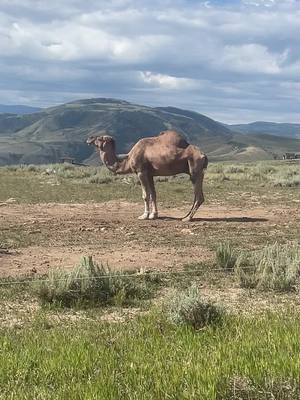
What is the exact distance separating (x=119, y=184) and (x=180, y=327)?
2078 cm

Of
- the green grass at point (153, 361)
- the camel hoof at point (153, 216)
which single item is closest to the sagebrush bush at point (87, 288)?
the green grass at point (153, 361)

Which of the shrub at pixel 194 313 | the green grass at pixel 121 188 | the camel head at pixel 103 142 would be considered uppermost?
the camel head at pixel 103 142

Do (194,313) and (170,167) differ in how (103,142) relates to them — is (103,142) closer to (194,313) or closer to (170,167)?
(170,167)

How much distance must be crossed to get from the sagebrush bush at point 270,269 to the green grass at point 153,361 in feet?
8.08

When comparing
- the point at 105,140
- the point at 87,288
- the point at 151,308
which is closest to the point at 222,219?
the point at 105,140

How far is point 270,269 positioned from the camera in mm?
9391

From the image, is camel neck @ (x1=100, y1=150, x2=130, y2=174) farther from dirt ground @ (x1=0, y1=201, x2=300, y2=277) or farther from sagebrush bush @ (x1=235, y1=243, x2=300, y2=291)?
sagebrush bush @ (x1=235, y1=243, x2=300, y2=291)

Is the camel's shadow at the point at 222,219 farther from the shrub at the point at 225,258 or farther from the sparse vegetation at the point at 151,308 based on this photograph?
the shrub at the point at 225,258

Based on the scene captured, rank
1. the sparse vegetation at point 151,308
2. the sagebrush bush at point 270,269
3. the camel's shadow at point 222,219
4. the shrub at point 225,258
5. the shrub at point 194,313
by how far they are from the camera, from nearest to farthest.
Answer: the sparse vegetation at point 151,308 < the shrub at point 194,313 < the sagebrush bush at point 270,269 < the shrub at point 225,258 < the camel's shadow at point 222,219

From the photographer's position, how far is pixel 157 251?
37.9 feet

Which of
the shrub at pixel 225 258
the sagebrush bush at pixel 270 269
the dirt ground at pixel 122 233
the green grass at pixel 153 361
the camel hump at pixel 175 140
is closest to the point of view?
the green grass at pixel 153 361

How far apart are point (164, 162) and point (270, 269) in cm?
652

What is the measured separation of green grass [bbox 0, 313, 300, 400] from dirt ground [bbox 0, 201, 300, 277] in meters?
4.02

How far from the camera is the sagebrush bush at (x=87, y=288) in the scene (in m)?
7.94
